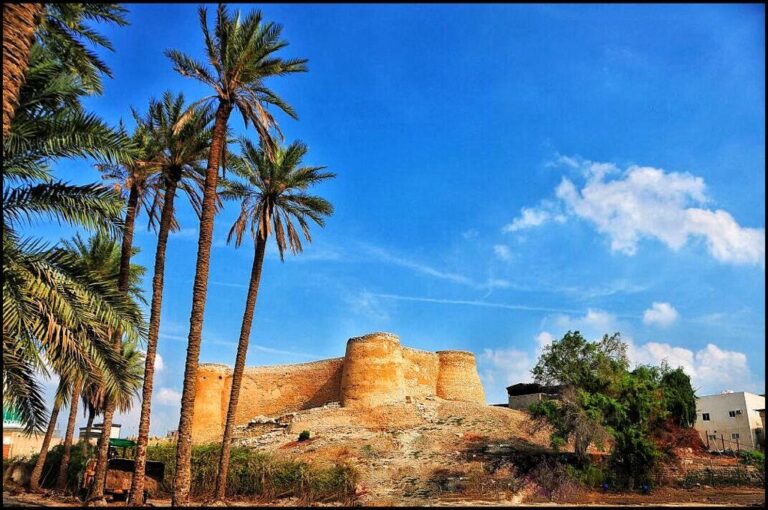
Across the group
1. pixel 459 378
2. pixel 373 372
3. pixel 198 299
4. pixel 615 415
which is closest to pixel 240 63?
pixel 198 299

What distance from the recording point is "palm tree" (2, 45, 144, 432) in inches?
422

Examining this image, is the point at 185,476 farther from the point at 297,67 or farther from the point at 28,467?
the point at 28,467

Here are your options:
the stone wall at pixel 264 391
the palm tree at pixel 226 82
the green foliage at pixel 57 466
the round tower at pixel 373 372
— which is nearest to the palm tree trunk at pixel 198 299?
the palm tree at pixel 226 82

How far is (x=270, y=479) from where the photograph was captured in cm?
1995

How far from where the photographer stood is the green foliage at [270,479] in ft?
63.9

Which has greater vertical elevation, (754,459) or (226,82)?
(226,82)

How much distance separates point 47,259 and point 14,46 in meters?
4.24

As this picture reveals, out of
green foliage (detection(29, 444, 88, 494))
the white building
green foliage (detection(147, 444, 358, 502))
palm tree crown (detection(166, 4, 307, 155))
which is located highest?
palm tree crown (detection(166, 4, 307, 155))

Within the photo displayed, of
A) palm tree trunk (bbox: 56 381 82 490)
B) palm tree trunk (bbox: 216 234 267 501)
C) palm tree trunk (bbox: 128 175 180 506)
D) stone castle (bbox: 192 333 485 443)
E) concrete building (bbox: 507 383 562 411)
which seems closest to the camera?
palm tree trunk (bbox: 128 175 180 506)

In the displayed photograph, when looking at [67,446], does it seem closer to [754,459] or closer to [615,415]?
[615,415]

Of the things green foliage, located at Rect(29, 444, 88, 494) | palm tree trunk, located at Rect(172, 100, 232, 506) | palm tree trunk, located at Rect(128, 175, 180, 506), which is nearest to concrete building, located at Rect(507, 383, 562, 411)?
green foliage, located at Rect(29, 444, 88, 494)

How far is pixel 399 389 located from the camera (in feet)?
131

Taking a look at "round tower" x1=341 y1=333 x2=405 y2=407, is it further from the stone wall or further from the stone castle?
the stone wall

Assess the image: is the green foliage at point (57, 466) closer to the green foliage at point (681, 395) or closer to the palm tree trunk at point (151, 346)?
the palm tree trunk at point (151, 346)
